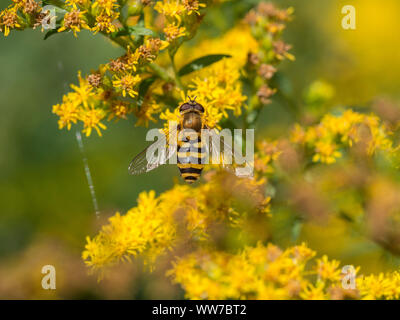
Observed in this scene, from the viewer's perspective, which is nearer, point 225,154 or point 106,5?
point 106,5

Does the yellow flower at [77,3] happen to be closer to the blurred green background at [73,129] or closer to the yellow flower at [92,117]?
the yellow flower at [92,117]

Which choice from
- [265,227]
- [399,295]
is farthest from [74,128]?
[399,295]

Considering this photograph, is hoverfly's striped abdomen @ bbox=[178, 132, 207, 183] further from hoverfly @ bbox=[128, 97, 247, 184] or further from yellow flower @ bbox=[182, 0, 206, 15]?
yellow flower @ bbox=[182, 0, 206, 15]

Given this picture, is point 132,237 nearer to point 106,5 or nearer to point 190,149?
point 190,149

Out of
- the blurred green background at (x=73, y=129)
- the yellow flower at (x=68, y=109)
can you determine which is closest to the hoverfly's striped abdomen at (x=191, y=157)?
the yellow flower at (x=68, y=109)

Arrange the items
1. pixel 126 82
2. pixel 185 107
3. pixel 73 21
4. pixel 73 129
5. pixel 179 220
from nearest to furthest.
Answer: pixel 73 21 → pixel 126 82 → pixel 185 107 → pixel 179 220 → pixel 73 129

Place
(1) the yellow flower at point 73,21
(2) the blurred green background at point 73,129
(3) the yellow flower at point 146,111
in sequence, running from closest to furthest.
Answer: (1) the yellow flower at point 73,21 < (3) the yellow flower at point 146,111 < (2) the blurred green background at point 73,129

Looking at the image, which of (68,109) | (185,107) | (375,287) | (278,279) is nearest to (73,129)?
(68,109)
